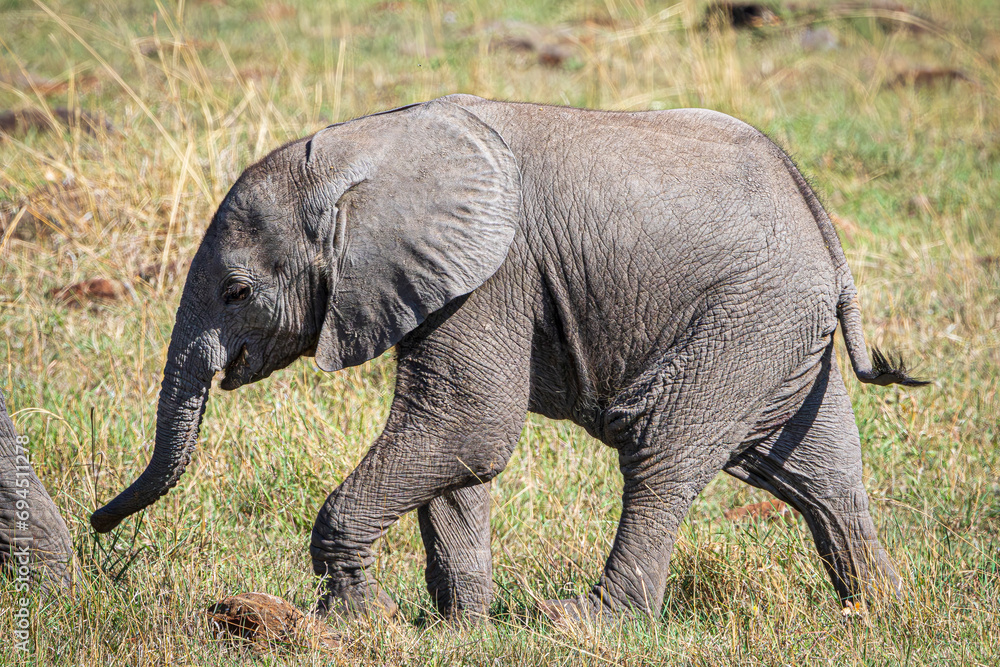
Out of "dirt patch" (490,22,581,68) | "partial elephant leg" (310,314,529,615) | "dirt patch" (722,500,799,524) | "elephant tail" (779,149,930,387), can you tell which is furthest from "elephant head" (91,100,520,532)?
"dirt patch" (490,22,581,68)

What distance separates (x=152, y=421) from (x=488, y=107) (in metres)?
2.53

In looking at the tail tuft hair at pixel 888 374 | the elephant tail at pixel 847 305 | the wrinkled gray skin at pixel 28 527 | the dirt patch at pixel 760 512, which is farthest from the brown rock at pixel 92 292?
the tail tuft hair at pixel 888 374

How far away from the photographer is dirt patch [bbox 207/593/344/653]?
3301 mm

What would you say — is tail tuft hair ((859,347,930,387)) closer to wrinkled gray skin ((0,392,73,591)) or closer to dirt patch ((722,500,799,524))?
dirt patch ((722,500,799,524))

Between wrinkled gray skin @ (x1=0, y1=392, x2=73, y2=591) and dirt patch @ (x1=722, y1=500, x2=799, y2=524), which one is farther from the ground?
wrinkled gray skin @ (x1=0, y1=392, x2=73, y2=591)

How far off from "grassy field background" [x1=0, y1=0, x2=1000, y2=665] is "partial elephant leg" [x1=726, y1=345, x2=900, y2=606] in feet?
0.43

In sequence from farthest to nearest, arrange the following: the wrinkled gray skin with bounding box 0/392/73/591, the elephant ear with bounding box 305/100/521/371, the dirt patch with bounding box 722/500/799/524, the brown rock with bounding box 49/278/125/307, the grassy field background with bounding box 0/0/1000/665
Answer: the brown rock with bounding box 49/278/125/307 < the dirt patch with bounding box 722/500/799/524 < the wrinkled gray skin with bounding box 0/392/73/591 < the grassy field background with bounding box 0/0/1000/665 < the elephant ear with bounding box 305/100/521/371

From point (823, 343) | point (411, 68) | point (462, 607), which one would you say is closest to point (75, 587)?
point (462, 607)

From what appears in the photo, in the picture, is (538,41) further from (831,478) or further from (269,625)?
(269,625)

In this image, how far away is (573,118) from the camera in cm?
351

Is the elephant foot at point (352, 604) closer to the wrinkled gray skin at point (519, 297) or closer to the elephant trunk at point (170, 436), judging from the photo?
the wrinkled gray skin at point (519, 297)

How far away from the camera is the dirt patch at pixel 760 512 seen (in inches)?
180

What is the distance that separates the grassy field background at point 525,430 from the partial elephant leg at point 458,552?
0.32 feet

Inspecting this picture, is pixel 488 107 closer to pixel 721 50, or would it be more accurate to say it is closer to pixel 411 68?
pixel 721 50
